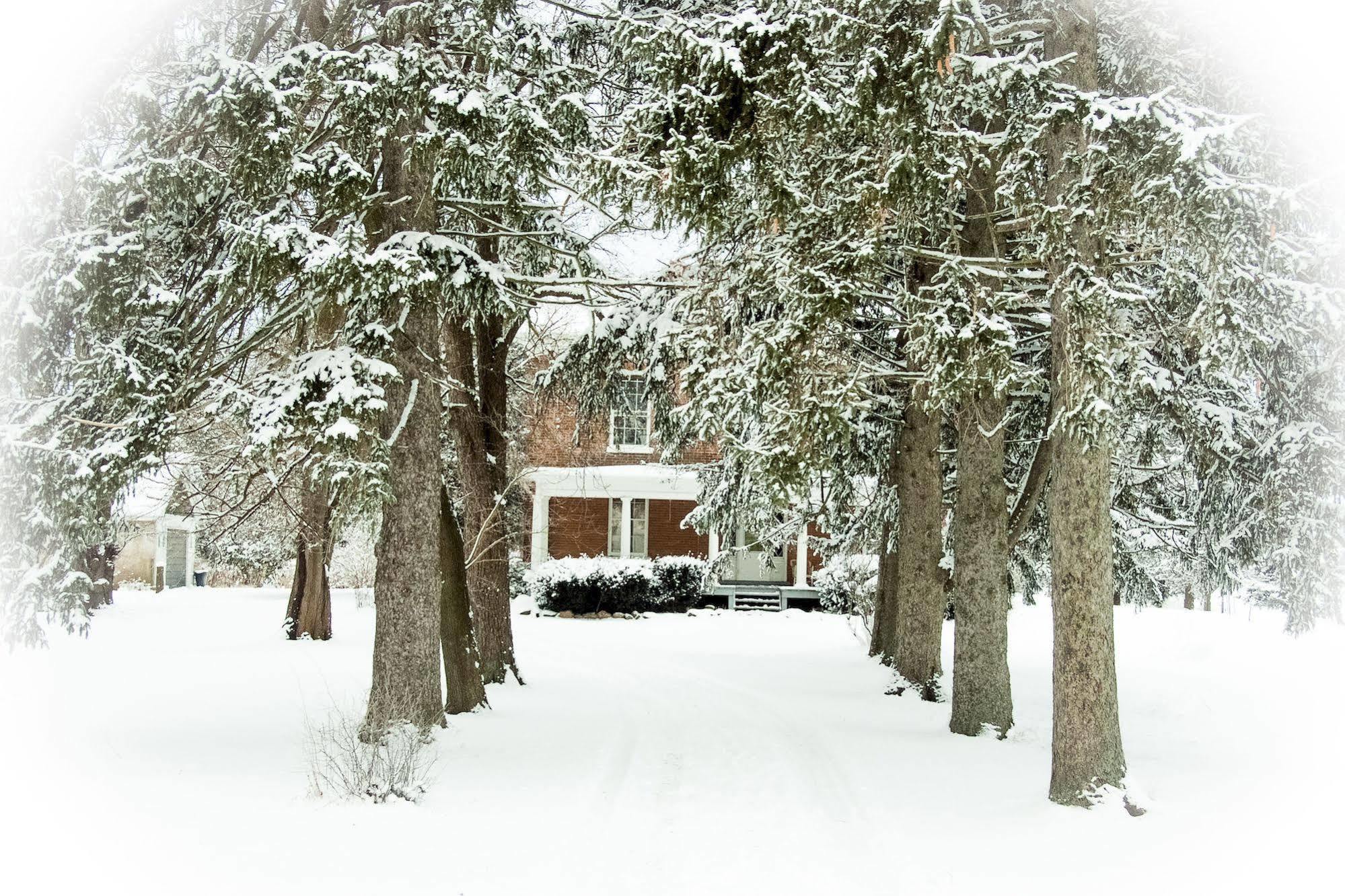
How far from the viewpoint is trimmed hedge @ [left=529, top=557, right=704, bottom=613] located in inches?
981

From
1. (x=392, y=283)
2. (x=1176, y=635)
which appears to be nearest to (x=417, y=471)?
(x=392, y=283)

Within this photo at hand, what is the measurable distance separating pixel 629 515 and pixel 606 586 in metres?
3.71

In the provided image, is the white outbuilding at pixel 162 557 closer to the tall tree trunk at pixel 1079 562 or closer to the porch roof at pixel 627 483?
the porch roof at pixel 627 483

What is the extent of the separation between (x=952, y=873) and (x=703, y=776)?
9.59 feet

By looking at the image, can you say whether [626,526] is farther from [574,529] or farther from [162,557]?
[162,557]

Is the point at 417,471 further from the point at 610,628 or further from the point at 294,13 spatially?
the point at 610,628

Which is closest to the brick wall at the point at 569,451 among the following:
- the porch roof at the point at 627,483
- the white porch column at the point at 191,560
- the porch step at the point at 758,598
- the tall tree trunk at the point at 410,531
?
the porch roof at the point at 627,483

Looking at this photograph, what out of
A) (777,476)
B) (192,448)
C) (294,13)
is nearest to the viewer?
(777,476)

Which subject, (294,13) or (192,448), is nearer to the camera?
(294,13)

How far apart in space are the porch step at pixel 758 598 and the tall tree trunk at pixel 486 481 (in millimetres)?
14157

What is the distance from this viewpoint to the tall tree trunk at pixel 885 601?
1630 centimetres

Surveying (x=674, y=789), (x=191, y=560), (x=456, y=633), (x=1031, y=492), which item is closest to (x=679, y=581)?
(x=456, y=633)

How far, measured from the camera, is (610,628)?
73.8 ft

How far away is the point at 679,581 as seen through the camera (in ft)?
85.7
